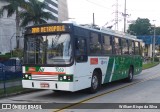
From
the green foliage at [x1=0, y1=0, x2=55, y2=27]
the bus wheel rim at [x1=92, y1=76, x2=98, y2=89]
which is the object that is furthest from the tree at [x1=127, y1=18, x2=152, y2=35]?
the bus wheel rim at [x1=92, y1=76, x2=98, y2=89]

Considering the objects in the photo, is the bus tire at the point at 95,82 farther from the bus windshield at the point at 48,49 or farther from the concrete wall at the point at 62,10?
the concrete wall at the point at 62,10

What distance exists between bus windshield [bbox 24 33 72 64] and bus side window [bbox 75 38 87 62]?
420mm

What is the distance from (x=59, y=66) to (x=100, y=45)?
3.69 meters

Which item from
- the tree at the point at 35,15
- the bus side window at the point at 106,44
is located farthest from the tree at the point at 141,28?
the bus side window at the point at 106,44

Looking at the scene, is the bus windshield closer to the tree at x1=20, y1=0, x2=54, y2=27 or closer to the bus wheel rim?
the bus wheel rim

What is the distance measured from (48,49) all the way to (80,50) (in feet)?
4.32

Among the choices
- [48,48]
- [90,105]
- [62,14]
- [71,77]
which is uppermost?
[62,14]

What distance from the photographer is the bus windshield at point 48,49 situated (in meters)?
13.4

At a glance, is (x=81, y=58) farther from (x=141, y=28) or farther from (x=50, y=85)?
(x=141, y=28)

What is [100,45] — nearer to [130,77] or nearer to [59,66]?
[59,66]

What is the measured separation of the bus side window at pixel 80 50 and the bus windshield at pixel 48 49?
42 cm

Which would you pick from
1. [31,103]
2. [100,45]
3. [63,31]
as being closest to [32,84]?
[31,103]

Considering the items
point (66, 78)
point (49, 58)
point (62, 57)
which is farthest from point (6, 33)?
point (66, 78)

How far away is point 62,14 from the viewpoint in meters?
140
